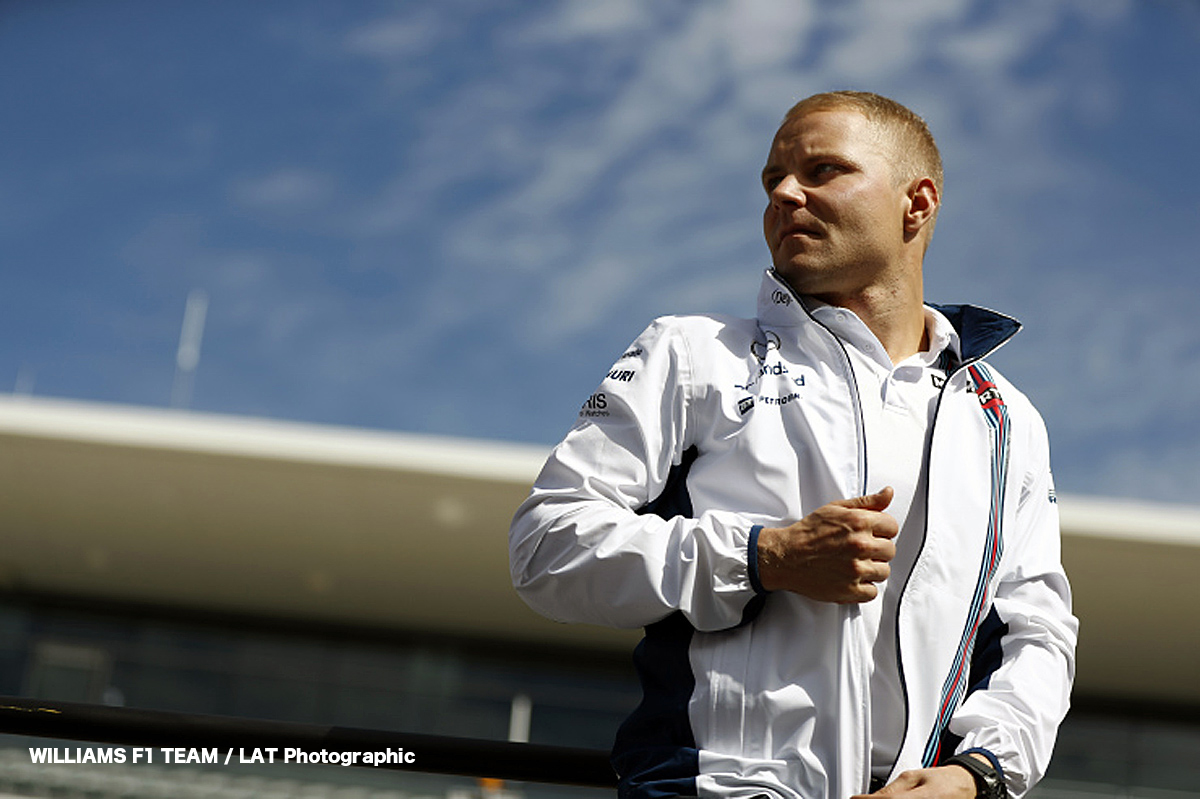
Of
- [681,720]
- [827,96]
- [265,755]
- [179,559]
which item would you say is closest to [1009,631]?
[681,720]

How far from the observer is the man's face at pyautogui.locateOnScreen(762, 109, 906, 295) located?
6.57 ft

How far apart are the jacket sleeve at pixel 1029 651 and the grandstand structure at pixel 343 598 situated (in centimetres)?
1024

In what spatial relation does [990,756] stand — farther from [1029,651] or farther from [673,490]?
[673,490]

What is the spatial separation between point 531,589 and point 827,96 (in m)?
1.07

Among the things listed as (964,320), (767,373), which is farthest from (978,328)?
(767,373)

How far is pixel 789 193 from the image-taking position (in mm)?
2006

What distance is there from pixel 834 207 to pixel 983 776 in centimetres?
95

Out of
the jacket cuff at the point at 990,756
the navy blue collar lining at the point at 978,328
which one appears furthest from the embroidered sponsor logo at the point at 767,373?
the jacket cuff at the point at 990,756

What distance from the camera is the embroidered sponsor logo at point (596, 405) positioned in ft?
5.98

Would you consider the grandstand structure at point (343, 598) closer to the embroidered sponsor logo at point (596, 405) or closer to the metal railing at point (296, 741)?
the metal railing at point (296, 741)

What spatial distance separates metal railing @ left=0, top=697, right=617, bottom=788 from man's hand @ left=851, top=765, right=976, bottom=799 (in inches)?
23.7

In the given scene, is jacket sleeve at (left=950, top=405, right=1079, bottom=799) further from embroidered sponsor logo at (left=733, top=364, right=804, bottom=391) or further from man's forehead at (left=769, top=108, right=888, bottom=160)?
man's forehead at (left=769, top=108, right=888, bottom=160)

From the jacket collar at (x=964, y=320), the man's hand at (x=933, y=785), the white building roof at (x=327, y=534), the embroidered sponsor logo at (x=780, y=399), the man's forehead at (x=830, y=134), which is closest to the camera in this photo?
the man's hand at (x=933, y=785)

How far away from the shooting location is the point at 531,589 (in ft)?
5.60
